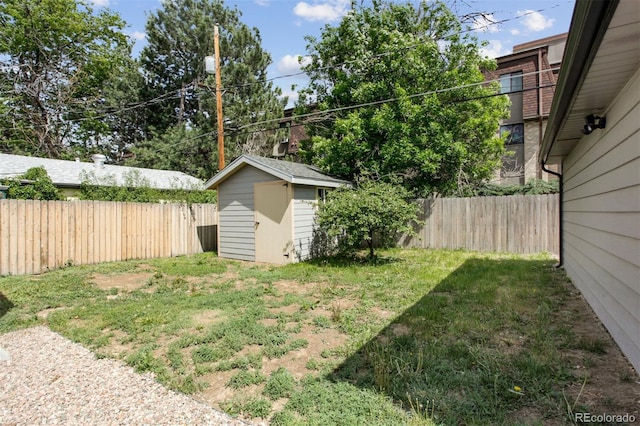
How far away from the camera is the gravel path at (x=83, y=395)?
230 centimetres

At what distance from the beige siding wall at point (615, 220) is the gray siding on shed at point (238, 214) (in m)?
6.43

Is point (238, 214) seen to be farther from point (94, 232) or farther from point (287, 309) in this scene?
point (287, 309)

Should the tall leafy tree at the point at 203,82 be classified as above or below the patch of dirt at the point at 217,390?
above

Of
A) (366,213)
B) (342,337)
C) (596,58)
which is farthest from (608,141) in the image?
(366,213)

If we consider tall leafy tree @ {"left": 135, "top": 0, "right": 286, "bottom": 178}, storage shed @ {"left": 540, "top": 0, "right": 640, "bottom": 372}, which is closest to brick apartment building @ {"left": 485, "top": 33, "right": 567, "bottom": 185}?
tall leafy tree @ {"left": 135, "top": 0, "right": 286, "bottom": 178}

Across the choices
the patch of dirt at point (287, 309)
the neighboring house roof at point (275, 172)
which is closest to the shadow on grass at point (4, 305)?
the patch of dirt at point (287, 309)

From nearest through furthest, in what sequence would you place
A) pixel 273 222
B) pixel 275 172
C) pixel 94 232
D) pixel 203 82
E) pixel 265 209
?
pixel 275 172
pixel 94 232
pixel 273 222
pixel 265 209
pixel 203 82

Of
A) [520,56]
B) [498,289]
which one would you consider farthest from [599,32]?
[520,56]

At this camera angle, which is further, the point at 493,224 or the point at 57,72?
the point at 57,72

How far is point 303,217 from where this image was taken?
28.5 ft

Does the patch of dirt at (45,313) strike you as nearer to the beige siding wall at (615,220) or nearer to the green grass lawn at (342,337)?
the green grass lawn at (342,337)

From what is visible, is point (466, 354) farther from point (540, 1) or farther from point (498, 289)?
point (540, 1)

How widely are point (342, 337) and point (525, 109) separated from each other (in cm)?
1551

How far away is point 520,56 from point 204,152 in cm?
1659
